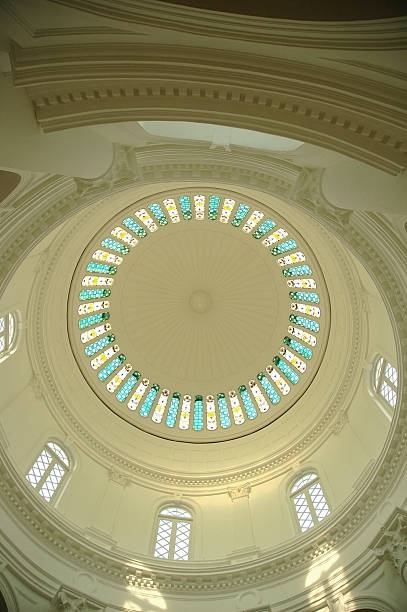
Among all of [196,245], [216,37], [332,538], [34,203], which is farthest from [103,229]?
[216,37]

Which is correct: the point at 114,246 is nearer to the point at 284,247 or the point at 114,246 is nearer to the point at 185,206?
the point at 185,206

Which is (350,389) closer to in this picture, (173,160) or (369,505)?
(369,505)

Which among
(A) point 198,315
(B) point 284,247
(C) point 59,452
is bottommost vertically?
(C) point 59,452

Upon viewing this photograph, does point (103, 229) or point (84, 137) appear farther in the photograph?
point (103, 229)

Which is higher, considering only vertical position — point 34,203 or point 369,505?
point 34,203

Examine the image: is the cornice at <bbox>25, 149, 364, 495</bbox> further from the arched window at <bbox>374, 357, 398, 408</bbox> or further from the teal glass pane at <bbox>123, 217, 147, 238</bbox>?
the teal glass pane at <bbox>123, 217, 147, 238</bbox>

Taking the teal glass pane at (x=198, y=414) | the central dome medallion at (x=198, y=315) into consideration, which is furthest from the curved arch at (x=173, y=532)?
the teal glass pane at (x=198, y=414)

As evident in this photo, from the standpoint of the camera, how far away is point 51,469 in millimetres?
16203

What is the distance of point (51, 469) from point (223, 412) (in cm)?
855

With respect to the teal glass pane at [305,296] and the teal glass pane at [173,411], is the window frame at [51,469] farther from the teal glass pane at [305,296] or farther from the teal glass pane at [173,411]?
the teal glass pane at [305,296]

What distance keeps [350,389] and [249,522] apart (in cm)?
575

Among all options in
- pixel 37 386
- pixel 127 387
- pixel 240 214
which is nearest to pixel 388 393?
pixel 240 214

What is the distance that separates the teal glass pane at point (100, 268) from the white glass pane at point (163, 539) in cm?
1011

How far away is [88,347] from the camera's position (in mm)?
21203
